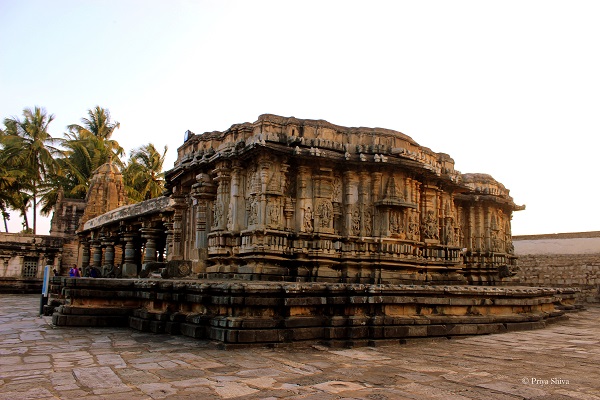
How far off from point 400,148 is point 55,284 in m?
8.71

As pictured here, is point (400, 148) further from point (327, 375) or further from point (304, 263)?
point (327, 375)

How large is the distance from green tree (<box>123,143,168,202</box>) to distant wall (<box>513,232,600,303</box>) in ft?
78.5

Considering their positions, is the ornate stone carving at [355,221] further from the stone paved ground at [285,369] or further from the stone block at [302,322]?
the stone block at [302,322]

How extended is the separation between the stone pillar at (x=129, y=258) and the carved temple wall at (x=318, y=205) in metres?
9.15

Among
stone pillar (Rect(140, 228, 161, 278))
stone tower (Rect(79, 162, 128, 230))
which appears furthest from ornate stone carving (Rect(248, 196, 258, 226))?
stone tower (Rect(79, 162, 128, 230))

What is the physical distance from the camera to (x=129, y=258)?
20.4 m

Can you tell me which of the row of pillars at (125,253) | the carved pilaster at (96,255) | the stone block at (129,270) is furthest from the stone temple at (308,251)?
the carved pilaster at (96,255)

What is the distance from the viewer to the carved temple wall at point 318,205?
32.0 ft

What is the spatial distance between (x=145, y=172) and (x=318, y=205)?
28.6 m

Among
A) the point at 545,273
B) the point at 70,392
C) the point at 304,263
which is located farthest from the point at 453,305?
the point at 545,273

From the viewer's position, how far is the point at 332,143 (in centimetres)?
1036

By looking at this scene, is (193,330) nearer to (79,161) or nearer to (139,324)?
(139,324)

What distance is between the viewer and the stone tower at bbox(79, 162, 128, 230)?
27.7 meters

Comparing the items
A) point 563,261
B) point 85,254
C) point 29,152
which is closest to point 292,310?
point 563,261
